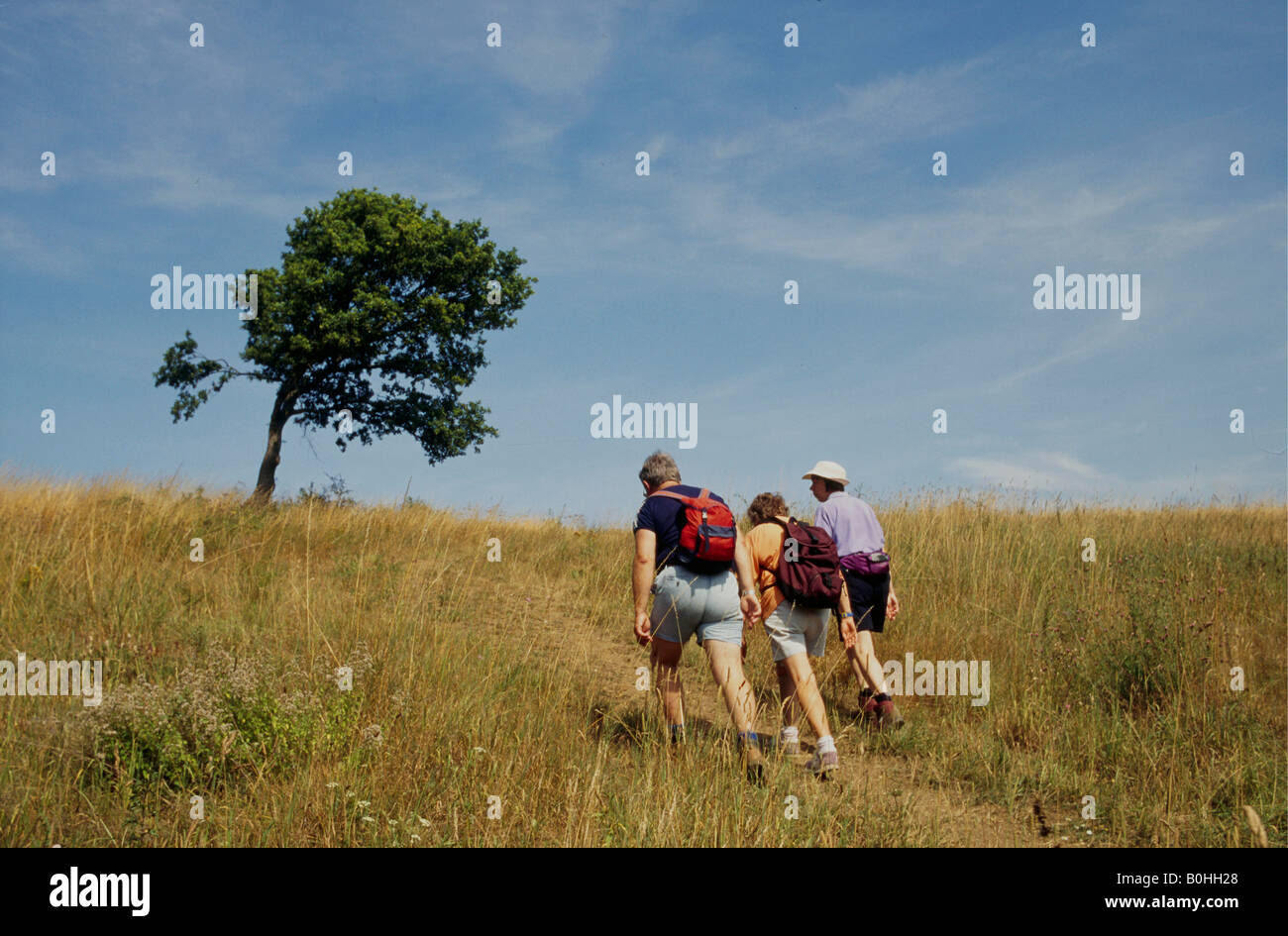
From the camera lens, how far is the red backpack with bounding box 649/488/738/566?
612 centimetres

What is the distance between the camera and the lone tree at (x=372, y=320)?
26.8 m

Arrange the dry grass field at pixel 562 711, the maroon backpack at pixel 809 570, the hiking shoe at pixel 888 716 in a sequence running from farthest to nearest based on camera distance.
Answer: the hiking shoe at pixel 888 716 < the maroon backpack at pixel 809 570 < the dry grass field at pixel 562 711

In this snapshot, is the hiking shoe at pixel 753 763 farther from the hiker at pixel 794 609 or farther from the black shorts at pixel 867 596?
the black shorts at pixel 867 596

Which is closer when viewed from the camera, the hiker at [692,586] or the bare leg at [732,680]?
the bare leg at [732,680]

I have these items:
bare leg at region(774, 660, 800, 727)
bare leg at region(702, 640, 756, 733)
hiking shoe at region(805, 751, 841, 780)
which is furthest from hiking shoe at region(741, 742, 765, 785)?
bare leg at region(774, 660, 800, 727)

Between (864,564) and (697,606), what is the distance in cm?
214

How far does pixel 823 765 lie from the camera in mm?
6074

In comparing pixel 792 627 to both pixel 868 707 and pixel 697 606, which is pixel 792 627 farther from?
pixel 868 707

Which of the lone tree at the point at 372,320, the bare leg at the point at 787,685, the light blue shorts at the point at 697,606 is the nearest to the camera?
the light blue shorts at the point at 697,606

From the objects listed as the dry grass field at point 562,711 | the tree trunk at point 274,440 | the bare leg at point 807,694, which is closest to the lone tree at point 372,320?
the tree trunk at point 274,440

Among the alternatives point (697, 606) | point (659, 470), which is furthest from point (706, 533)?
point (659, 470)

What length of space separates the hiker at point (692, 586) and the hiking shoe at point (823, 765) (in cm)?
58

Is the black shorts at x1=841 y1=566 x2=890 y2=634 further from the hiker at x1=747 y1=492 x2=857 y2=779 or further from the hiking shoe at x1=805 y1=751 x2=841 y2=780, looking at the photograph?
the hiking shoe at x1=805 y1=751 x2=841 y2=780
